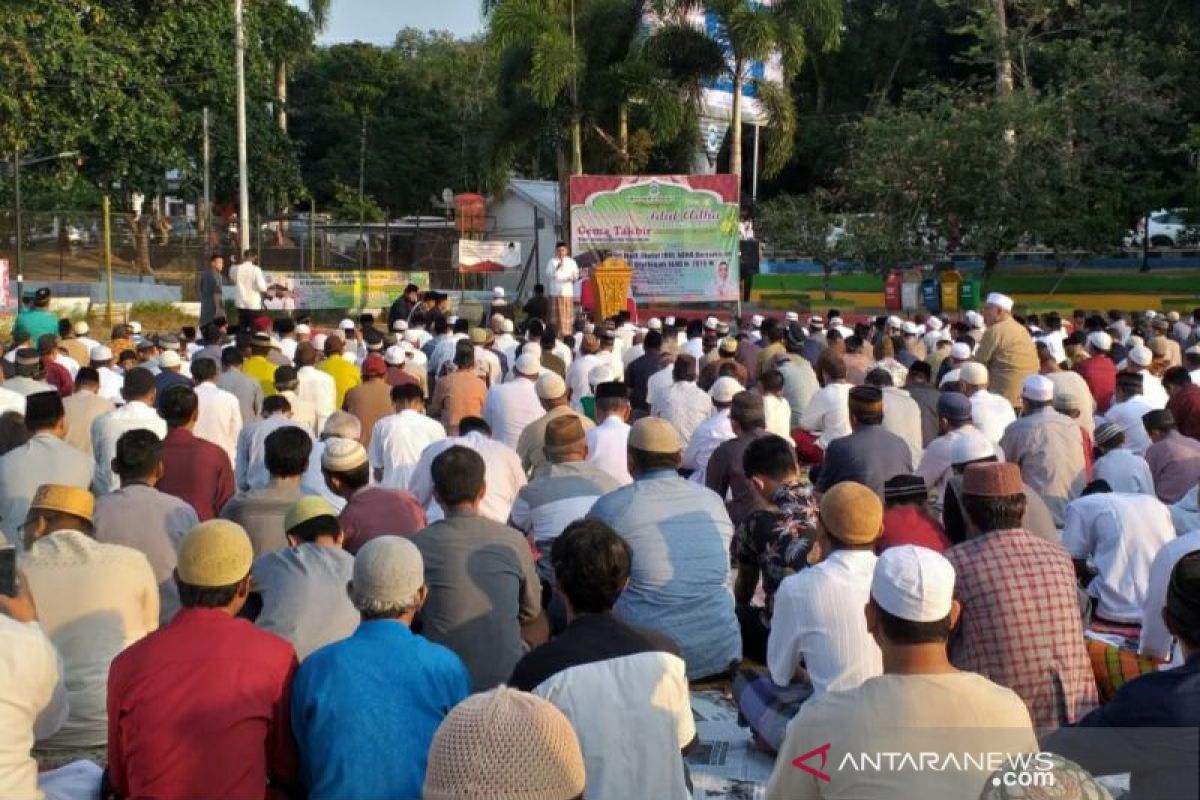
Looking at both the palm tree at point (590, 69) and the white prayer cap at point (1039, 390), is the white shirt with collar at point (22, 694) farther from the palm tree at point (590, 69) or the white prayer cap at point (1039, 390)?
the palm tree at point (590, 69)

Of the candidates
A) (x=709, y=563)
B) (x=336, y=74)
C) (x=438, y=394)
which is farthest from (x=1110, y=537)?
(x=336, y=74)

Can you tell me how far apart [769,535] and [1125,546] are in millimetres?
1590

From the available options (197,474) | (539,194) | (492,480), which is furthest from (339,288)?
(492,480)

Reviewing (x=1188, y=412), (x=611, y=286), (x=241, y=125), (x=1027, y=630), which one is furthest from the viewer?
(x=241, y=125)

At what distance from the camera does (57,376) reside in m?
11.8

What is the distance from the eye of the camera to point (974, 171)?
28188 mm

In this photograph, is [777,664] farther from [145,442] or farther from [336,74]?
[336,74]

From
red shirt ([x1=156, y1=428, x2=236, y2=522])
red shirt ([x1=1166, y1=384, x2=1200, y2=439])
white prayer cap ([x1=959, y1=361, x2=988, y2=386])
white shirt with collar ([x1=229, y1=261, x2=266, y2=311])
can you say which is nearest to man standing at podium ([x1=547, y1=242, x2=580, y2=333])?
white shirt with collar ([x1=229, y1=261, x2=266, y2=311])

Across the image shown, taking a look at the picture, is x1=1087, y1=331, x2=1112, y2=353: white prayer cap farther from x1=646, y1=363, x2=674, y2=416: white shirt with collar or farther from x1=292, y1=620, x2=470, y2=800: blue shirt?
x1=292, y1=620, x2=470, y2=800: blue shirt

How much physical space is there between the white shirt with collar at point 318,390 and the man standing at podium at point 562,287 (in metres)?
10.0

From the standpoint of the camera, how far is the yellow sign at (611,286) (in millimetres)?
22688

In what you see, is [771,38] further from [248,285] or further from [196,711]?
[196,711]

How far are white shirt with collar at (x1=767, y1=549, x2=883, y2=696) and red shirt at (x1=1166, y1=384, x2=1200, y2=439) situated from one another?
5.89m

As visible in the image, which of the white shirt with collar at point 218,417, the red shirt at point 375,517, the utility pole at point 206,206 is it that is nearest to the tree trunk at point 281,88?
the utility pole at point 206,206
